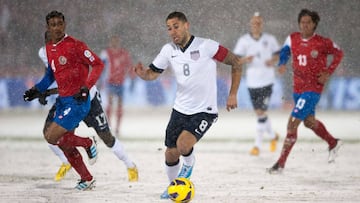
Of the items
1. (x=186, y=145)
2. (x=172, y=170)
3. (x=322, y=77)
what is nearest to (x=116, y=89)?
(x=322, y=77)

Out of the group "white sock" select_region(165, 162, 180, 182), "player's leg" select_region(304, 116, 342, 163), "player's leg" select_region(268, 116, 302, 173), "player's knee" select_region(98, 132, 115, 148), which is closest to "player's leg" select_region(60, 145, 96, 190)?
"player's knee" select_region(98, 132, 115, 148)

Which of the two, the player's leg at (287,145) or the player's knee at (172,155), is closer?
the player's knee at (172,155)

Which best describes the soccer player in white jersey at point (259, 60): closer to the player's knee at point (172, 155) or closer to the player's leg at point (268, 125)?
the player's leg at point (268, 125)

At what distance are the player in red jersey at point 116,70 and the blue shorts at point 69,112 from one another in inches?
232

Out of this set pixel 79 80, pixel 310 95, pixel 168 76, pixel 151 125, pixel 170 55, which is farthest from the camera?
pixel 168 76

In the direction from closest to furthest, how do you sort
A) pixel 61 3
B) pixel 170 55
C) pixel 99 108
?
pixel 170 55
pixel 99 108
pixel 61 3

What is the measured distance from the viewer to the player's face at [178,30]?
7370 millimetres

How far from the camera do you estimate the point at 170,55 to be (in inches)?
298

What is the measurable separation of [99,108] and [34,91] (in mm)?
806

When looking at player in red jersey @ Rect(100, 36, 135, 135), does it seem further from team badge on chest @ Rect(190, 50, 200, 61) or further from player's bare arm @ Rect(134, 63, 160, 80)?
team badge on chest @ Rect(190, 50, 200, 61)

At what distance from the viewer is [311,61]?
9.38m

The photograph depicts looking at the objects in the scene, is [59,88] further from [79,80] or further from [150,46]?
[150,46]

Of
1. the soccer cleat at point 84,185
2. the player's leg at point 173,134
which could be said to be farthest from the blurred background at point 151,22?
the player's leg at point 173,134

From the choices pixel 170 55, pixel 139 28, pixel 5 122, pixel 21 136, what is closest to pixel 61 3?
pixel 139 28
